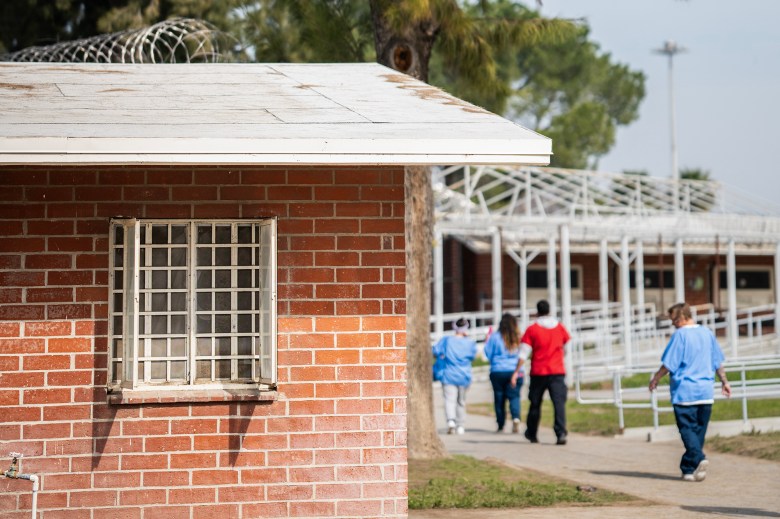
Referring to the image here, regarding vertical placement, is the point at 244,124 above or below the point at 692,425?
above

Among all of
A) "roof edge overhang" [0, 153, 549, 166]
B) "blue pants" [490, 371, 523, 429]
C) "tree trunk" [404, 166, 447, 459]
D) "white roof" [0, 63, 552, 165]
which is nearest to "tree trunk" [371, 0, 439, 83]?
"tree trunk" [404, 166, 447, 459]

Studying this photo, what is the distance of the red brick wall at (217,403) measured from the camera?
8.32m

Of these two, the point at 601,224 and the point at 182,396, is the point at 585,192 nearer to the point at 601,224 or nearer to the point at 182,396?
the point at 601,224

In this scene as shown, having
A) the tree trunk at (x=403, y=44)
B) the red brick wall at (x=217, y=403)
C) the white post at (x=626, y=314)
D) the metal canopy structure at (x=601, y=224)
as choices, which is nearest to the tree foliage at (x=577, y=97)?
the metal canopy structure at (x=601, y=224)

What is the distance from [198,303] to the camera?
339 inches

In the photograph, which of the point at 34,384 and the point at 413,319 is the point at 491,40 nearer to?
the point at 413,319

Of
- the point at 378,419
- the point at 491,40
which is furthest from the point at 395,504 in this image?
the point at 491,40

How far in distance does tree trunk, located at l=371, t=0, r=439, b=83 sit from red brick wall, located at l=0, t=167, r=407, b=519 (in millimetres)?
5588

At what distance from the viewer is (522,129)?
808 cm

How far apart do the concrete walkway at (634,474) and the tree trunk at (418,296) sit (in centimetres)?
119

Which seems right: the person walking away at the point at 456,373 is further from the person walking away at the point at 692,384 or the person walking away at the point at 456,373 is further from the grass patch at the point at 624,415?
the person walking away at the point at 692,384

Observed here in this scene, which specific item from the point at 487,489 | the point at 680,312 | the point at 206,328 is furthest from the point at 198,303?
the point at 680,312

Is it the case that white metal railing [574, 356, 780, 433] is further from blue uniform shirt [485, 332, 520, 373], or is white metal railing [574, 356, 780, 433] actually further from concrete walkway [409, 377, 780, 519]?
blue uniform shirt [485, 332, 520, 373]

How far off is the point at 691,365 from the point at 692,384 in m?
0.18
